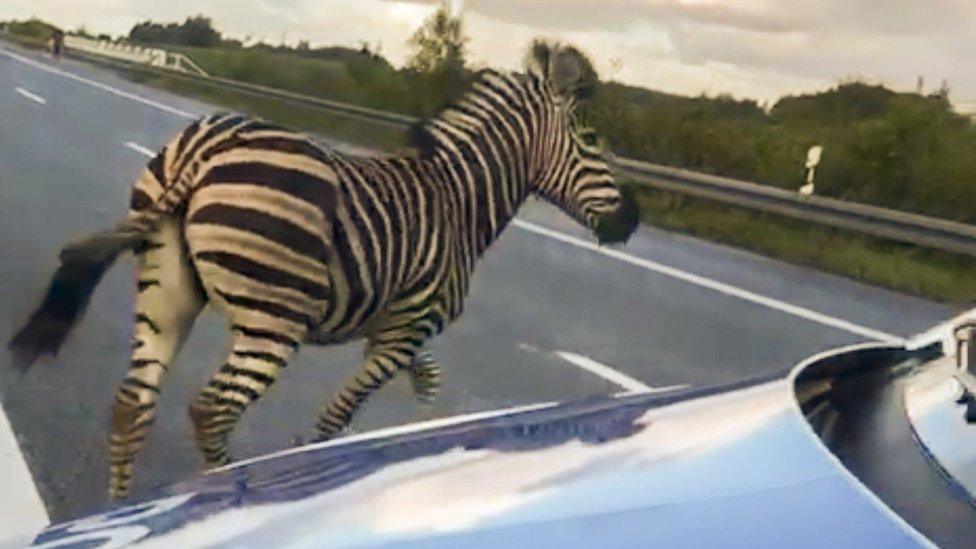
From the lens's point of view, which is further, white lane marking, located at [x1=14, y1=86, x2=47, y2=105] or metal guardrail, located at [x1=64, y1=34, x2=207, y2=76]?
white lane marking, located at [x1=14, y1=86, x2=47, y2=105]

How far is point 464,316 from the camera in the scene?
4750mm

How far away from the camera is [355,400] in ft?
15.3

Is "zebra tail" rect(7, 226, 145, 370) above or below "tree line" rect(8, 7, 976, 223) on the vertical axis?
below

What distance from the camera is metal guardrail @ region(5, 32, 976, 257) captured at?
178 inches

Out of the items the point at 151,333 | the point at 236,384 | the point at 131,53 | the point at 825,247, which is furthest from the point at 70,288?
the point at 825,247

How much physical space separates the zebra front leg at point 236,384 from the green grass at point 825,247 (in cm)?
108

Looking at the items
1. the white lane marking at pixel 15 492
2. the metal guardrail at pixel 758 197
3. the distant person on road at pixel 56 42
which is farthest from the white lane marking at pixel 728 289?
the white lane marking at pixel 15 492

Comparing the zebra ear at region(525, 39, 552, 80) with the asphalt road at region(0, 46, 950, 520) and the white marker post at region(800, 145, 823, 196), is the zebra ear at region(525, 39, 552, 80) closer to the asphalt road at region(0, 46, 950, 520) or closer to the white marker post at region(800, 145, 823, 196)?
the asphalt road at region(0, 46, 950, 520)

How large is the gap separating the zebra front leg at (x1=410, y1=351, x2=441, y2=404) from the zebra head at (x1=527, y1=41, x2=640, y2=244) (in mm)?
541

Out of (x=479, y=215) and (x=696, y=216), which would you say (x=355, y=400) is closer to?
(x=479, y=215)

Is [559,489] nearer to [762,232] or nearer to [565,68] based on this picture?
[565,68]

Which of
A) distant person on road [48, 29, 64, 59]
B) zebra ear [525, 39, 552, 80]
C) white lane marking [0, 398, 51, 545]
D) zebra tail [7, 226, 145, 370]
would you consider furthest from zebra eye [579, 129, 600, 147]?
white lane marking [0, 398, 51, 545]

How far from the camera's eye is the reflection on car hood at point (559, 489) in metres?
2.04

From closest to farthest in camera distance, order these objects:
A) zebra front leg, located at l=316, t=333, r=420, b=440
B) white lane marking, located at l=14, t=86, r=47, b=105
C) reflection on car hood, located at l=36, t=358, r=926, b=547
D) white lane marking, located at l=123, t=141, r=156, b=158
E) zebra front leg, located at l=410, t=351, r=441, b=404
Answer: reflection on car hood, located at l=36, t=358, r=926, b=547 < white lane marking, located at l=123, t=141, r=156, b=158 < zebra front leg, located at l=316, t=333, r=420, b=440 < zebra front leg, located at l=410, t=351, r=441, b=404 < white lane marking, located at l=14, t=86, r=47, b=105
